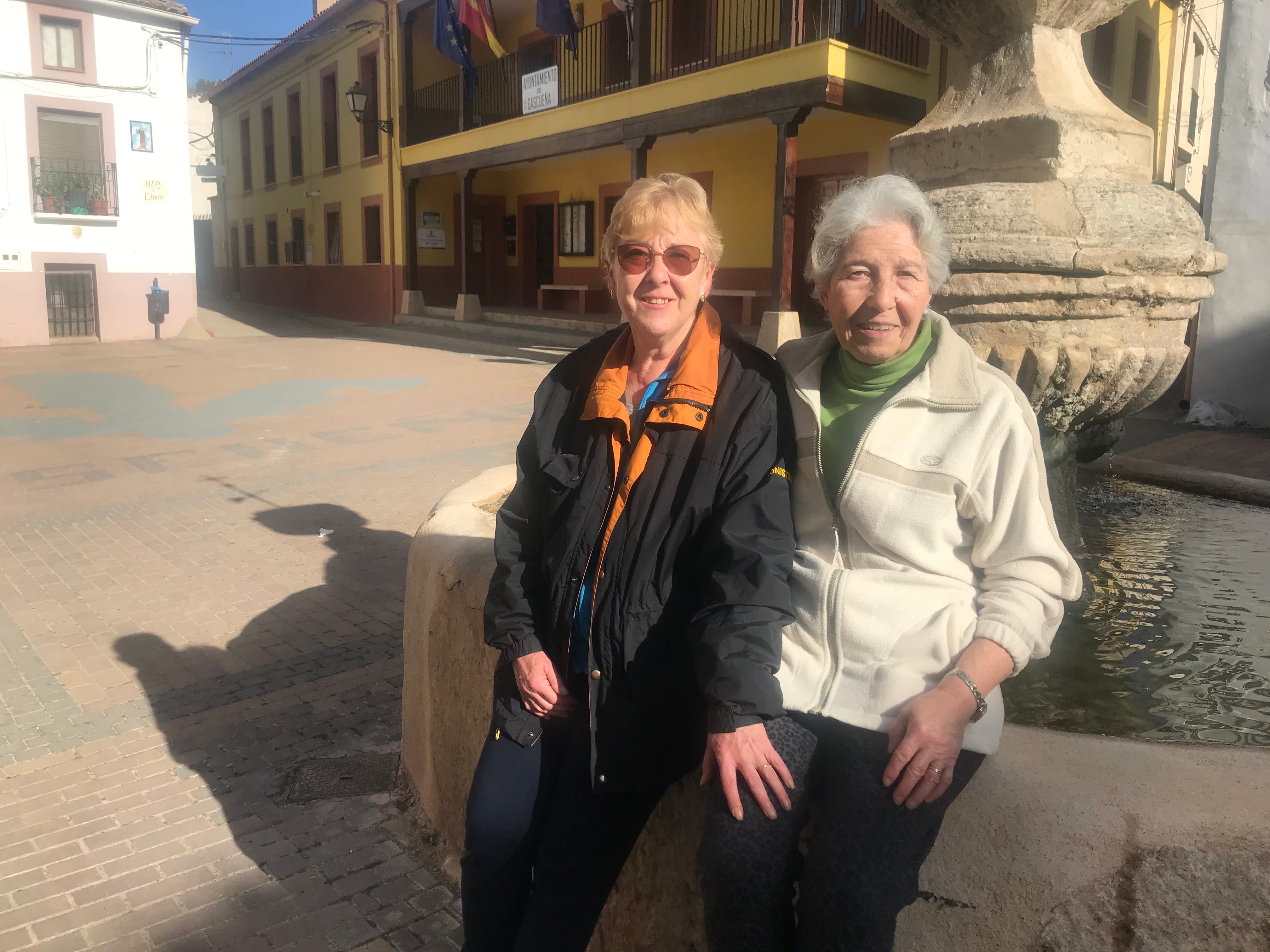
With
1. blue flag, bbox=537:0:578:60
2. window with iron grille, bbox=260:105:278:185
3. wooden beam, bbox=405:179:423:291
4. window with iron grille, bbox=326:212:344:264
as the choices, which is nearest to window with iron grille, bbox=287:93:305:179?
window with iron grille, bbox=260:105:278:185

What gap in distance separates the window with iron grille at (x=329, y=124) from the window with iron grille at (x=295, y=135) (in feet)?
4.70

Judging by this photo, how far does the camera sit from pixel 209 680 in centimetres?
386

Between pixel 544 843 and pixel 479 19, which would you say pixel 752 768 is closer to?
pixel 544 843

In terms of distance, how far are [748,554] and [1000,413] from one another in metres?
0.49

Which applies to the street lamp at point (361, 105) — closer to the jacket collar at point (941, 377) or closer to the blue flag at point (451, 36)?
the blue flag at point (451, 36)

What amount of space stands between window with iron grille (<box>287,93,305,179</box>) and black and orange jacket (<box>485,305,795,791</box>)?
27.1m

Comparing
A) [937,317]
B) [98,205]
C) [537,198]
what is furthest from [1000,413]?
[98,205]

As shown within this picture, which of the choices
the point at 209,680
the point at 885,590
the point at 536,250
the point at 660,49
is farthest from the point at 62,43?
the point at 885,590

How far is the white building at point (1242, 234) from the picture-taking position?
839cm

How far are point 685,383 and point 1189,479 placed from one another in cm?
374

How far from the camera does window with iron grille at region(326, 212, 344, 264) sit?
25.2m

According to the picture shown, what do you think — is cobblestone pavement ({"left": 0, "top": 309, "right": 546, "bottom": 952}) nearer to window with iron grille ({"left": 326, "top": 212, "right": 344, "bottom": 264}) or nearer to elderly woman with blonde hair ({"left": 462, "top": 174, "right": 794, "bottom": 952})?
elderly woman with blonde hair ({"left": 462, "top": 174, "right": 794, "bottom": 952})

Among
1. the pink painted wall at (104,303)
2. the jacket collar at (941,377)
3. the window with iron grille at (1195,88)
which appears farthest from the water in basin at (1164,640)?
the pink painted wall at (104,303)

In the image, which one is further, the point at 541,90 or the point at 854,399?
the point at 541,90
